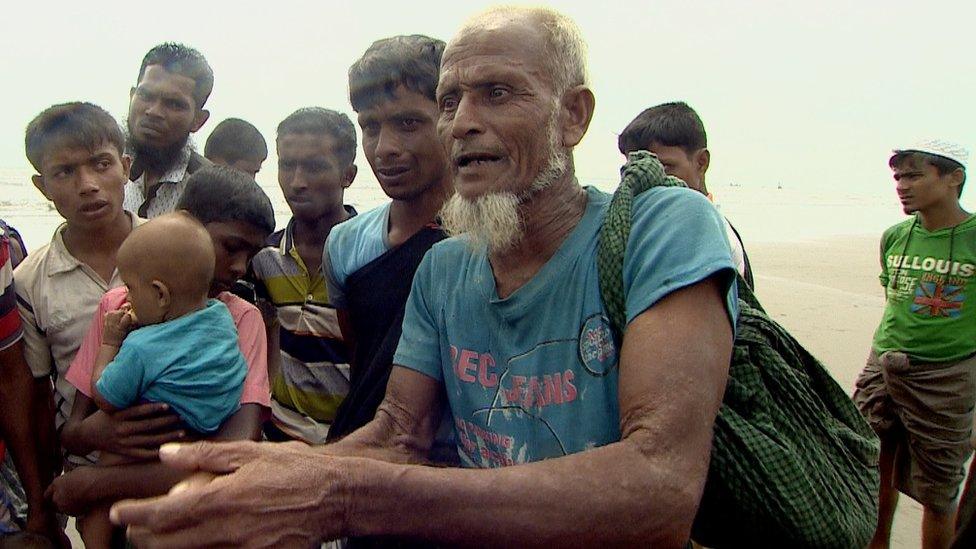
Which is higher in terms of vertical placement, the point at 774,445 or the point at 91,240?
the point at 91,240

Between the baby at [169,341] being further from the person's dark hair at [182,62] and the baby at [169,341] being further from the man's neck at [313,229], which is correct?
the person's dark hair at [182,62]

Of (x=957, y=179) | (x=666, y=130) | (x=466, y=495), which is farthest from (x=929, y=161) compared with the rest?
(x=466, y=495)

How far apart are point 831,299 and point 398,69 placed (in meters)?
9.92

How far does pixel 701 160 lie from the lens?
4.21 meters

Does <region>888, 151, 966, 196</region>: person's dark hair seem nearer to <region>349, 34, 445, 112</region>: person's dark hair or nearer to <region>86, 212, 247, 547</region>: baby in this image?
<region>349, 34, 445, 112</region>: person's dark hair

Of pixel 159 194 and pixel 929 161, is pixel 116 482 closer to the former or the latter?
pixel 159 194

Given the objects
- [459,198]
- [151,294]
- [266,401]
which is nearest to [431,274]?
→ [459,198]

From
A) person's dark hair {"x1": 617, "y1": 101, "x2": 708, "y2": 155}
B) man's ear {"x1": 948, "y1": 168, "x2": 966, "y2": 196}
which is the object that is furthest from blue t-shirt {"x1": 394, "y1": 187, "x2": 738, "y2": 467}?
man's ear {"x1": 948, "y1": 168, "x2": 966, "y2": 196}

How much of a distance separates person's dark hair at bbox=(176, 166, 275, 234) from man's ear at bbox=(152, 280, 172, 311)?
0.37 m

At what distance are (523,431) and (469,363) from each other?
22 cm

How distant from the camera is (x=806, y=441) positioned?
1501 mm

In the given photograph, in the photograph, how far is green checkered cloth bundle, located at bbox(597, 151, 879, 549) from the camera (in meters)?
1.41

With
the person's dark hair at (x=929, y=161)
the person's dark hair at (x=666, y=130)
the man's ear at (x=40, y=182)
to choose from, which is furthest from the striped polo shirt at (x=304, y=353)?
the person's dark hair at (x=929, y=161)

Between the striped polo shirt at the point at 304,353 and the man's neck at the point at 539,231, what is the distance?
99 cm
